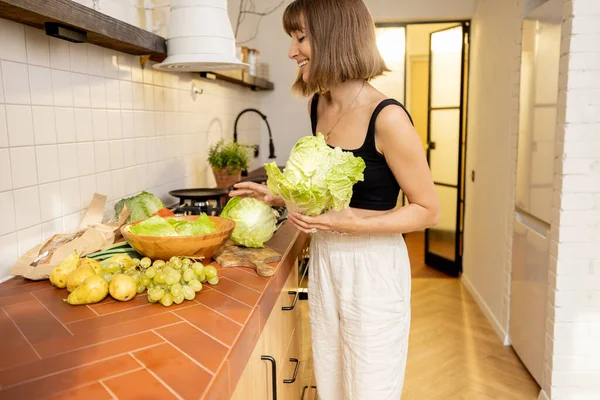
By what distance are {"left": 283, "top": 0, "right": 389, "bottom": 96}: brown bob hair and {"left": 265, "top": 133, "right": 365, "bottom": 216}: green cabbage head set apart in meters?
0.28

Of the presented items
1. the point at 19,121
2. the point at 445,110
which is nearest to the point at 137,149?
the point at 19,121

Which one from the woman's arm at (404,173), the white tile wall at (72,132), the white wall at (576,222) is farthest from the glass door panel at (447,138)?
the woman's arm at (404,173)

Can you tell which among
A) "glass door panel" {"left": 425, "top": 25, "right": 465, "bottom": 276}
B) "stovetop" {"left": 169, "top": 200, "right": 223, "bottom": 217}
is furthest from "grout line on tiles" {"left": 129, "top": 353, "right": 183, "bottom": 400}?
"glass door panel" {"left": 425, "top": 25, "right": 465, "bottom": 276}

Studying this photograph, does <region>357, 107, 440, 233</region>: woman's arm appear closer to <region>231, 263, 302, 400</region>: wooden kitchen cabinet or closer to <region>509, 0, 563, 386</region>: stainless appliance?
<region>231, 263, 302, 400</region>: wooden kitchen cabinet

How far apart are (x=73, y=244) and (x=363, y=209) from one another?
899 millimetres

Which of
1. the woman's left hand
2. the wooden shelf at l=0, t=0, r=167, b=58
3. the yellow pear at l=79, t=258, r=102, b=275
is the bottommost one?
Result: the yellow pear at l=79, t=258, r=102, b=275

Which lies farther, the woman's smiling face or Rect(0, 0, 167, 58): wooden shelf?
the woman's smiling face

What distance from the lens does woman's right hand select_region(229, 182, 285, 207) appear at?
1.79 metres

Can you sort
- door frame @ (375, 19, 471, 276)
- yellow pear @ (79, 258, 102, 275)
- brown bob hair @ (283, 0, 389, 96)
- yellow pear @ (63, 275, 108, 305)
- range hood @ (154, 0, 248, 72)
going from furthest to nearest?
1. door frame @ (375, 19, 471, 276)
2. range hood @ (154, 0, 248, 72)
3. brown bob hair @ (283, 0, 389, 96)
4. yellow pear @ (79, 258, 102, 275)
5. yellow pear @ (63, 275, 108, 305)

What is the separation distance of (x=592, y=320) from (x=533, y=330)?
41cm

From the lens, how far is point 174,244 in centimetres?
148

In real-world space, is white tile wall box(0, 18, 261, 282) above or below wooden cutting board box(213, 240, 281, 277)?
above

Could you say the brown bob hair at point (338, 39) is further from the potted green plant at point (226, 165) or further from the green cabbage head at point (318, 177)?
the potted green plant at point (226, 165)

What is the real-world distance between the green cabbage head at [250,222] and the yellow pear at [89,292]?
575 mm
